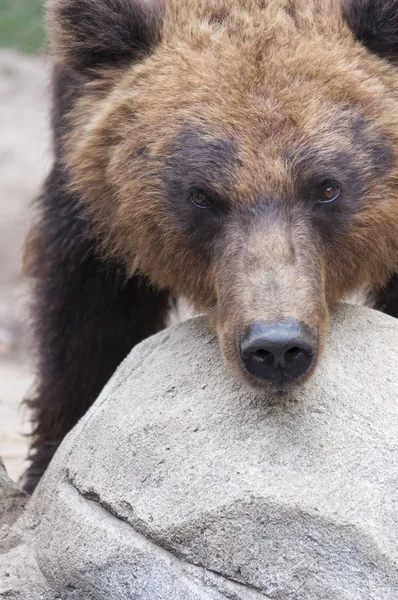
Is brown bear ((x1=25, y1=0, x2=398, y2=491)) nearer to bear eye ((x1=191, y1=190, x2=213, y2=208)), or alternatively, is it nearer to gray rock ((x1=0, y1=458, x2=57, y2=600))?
bear eye ((x1=191, y1=190, x2=213, y2=208))

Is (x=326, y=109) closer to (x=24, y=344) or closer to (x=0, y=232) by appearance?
(x=24, y=344)

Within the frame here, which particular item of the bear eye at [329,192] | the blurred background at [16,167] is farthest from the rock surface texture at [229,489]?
the blurred background at [16,167]

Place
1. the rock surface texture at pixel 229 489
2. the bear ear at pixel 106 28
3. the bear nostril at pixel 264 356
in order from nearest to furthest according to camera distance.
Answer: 1. the rock surface texture at pixel 229 489
2. the bear nostril at pixel 264 356
3. the bear ear at pixel 106 28

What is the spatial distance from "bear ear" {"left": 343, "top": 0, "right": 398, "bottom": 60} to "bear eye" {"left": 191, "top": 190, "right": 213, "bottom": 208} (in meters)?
1.05

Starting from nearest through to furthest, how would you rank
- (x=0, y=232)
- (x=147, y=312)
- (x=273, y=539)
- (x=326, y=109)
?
(x=273, y=539)
(x=326, y=109)
(x=147, y=312)
(x=0, y=232)

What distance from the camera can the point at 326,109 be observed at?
464 cm

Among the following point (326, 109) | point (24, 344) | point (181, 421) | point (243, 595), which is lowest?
point (24, 344)

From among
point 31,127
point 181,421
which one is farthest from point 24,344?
point 181,421

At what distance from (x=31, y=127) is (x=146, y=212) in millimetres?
11761

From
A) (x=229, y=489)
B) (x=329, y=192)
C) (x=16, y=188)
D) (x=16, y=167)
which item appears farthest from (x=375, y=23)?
(x=16, y=167)

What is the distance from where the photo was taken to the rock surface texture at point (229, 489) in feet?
12.3

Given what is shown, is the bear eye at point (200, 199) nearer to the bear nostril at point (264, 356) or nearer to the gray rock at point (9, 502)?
the bear nostril at point (264, 356)

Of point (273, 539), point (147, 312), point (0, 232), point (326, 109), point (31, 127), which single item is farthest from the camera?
point (31, 127)

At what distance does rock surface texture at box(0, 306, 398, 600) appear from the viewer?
374cm
